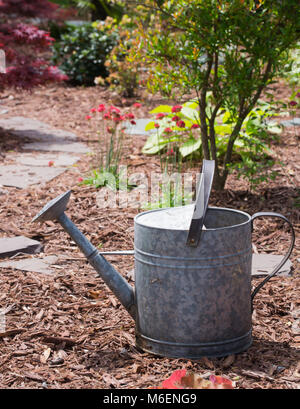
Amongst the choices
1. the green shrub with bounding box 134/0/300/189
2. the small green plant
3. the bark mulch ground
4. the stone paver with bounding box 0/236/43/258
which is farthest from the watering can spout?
the green shrub with bounding box 134/0/300/189

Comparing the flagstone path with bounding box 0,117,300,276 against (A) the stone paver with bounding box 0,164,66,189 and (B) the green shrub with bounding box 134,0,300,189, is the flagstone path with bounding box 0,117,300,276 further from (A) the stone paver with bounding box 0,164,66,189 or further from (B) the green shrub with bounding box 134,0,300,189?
(B) the green shrub with bounding box 134,0,300,189

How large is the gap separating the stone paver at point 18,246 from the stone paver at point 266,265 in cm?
135

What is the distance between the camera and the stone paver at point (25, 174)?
465 centimetres

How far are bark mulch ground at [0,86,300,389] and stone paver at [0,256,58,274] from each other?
0.05 metres

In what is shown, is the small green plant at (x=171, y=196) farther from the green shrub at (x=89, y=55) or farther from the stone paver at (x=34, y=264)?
the green shrub at (x=89, y=55)

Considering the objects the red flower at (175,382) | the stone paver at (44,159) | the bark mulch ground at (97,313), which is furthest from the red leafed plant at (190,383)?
the stone paver at (44,159)

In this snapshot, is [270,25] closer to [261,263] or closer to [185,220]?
[261,263]

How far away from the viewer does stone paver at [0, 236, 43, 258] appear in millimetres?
3273

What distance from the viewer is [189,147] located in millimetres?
4871

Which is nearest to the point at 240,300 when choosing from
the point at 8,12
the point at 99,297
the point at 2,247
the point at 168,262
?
the point at 168,262

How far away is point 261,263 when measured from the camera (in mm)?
3117

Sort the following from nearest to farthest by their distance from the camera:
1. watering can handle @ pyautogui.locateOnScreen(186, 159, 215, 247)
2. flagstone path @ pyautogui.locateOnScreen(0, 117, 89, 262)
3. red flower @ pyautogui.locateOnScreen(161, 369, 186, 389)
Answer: red flower @ pyautogui.locateOnScreen(161, 369, 186, 389)
watering can handle @ pyautogui.locateOnScreen(186, 159, 215, 247)
flagstone path @ pyautogui.locateOnScreen(0, 117, 89, 262)

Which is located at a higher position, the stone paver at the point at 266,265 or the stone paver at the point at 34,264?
the stone paver at the point at 266,265

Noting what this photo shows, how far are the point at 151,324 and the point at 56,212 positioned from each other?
58 centimetres
